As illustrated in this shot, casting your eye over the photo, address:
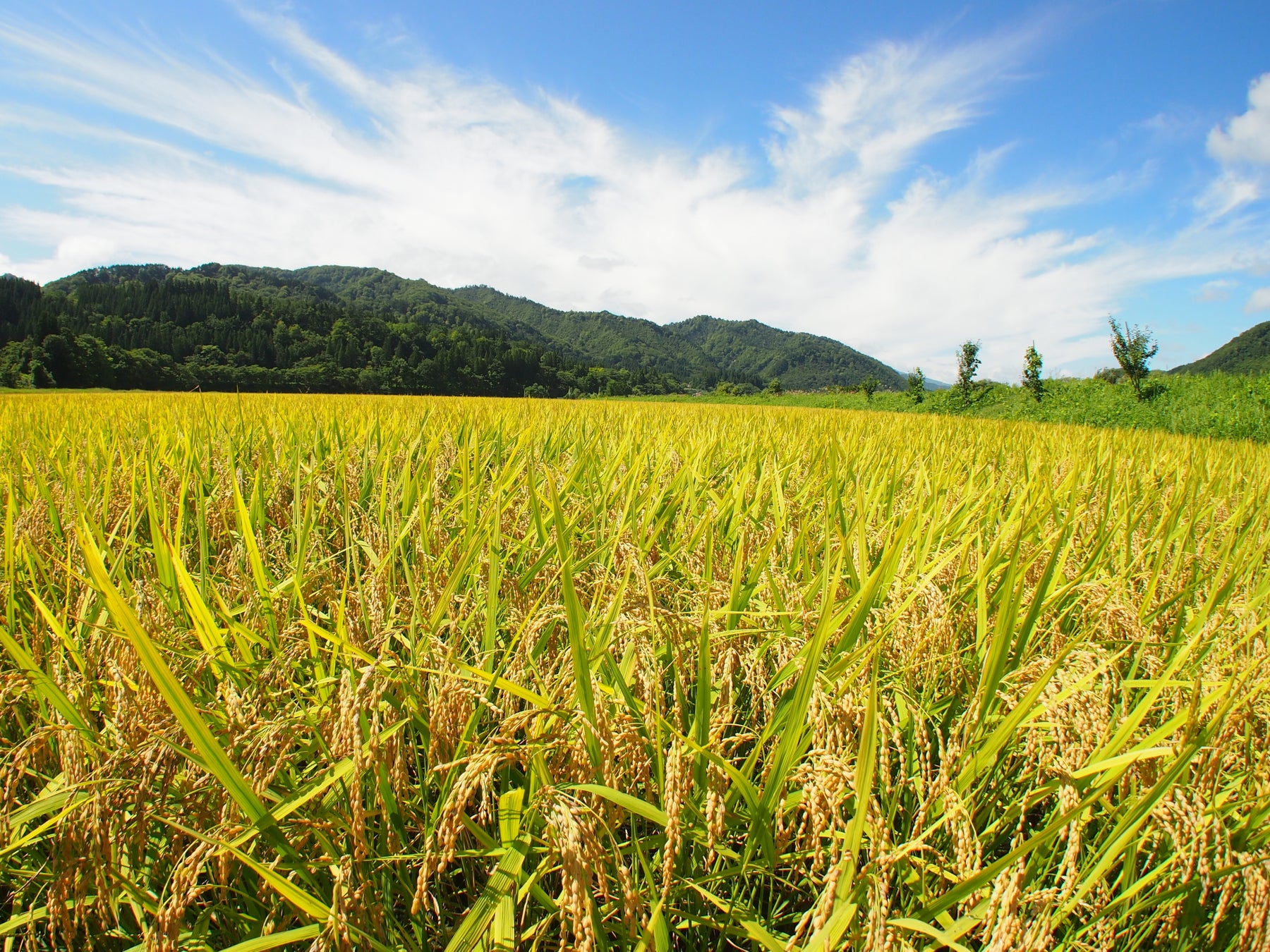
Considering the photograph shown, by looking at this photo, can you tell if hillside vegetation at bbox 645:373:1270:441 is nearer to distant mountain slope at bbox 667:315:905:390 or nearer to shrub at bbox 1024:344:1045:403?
shrub at bbox 1024:344:1045:403

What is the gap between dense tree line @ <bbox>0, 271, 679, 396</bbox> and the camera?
43250mm

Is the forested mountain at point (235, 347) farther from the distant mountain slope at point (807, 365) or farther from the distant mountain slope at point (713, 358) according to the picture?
the distant mountain slope at point (807, 365)

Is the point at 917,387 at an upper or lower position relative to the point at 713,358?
lower

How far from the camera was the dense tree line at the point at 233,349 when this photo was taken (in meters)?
43.2

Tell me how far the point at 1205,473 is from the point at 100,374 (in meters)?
61.8

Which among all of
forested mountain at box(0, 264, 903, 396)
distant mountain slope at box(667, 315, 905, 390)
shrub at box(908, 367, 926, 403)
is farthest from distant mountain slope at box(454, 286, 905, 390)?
shrub at box(908, 367, 926, 403)

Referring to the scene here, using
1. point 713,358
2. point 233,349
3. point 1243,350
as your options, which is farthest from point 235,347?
point 713,358

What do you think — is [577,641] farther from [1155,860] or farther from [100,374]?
[100,374]

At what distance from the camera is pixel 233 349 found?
2368 inches

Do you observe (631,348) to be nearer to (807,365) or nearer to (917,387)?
(807,365)

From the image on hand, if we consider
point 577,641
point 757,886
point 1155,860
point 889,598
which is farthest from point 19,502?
point 1155,860

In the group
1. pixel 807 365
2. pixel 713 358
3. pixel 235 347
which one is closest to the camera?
pixel 235 347

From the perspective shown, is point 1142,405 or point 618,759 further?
point 1142,405

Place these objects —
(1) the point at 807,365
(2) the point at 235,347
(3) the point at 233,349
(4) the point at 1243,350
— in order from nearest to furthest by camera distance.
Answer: (3) the point at 233,349 → (2) the point at 235,347 → (4) the point at 1243,350 → (1) the point at 807,365
